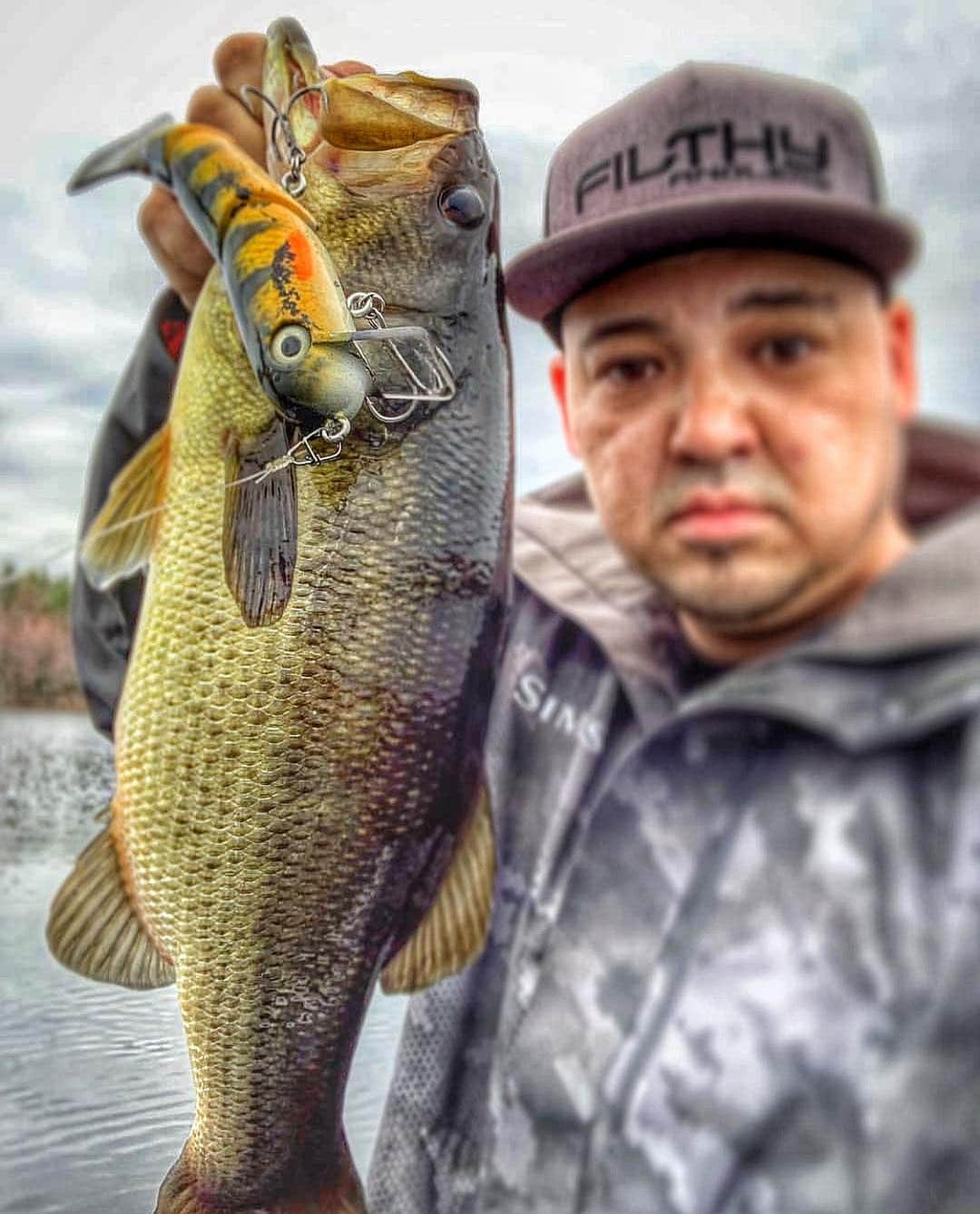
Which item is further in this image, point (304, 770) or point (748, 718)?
point (304, 770)

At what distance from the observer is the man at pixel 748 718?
1.01m

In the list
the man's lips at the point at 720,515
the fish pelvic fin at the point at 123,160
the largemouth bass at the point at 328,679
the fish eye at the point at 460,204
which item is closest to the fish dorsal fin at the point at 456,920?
the largemouth bass at the point at 328,679

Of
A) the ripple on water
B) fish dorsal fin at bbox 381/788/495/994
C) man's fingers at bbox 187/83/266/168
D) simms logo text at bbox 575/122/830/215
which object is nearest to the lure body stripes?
man's fingers at bbox 187/83/266/168

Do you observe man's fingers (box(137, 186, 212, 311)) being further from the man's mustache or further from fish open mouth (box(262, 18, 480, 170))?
the man's mustache

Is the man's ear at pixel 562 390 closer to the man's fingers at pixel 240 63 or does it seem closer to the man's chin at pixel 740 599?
the man's chin at pixel 740 599

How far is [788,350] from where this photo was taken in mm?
1079

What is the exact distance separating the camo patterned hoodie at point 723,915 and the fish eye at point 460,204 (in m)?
→ 0.32

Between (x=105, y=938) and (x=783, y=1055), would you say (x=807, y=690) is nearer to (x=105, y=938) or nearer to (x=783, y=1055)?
(x=783, y=1055)

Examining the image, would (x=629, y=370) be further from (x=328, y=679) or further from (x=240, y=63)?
(x=240, y=63)

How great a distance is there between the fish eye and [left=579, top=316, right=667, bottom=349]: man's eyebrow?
0.22 metres

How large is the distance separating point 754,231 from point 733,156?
0.26 ft

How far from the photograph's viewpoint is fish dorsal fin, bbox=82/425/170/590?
1.35m

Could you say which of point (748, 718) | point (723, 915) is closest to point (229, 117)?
point (748, 718)

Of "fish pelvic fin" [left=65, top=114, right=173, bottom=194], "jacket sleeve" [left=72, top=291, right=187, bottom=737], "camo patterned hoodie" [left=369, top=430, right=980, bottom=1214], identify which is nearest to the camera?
"camo patterned hoodie" [left=369, top=430, right=980, bottom=1214]
